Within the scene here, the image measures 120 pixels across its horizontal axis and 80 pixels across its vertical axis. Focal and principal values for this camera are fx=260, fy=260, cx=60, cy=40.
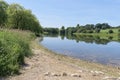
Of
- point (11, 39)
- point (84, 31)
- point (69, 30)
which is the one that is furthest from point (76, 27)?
point (11, 39)

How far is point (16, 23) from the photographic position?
6975 cm

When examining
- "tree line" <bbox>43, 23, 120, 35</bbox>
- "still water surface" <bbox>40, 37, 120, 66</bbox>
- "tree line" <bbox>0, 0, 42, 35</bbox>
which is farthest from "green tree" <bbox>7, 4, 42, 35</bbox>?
"tree line" <bbox>43, 23, 120, 35</bbox>

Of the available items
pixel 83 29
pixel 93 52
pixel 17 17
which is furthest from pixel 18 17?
pixel 83 29

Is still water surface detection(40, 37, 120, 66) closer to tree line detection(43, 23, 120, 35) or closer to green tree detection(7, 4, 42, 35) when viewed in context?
green tree detection(7, 4, 42, 35)

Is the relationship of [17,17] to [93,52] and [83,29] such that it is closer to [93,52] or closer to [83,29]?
[93,52]

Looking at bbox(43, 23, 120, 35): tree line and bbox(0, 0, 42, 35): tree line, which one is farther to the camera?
bbox(43, 23, 120, 35): tree line

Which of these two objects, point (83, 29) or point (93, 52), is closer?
point (93, 52)

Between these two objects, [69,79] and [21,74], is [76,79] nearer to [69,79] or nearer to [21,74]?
[69,79]

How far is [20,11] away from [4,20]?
869 centimetres

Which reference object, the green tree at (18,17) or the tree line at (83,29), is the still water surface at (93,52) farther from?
the tree line at (83,29)

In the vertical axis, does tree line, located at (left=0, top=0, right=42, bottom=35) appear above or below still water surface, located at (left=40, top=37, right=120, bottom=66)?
above

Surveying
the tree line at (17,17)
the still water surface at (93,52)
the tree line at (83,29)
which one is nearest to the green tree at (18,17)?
the tree line at (17,17)

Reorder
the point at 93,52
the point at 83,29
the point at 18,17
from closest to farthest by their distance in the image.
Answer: the point at 93,52, the point at 18,17, the point at 83,29

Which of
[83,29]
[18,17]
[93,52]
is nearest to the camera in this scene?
[93,52]
